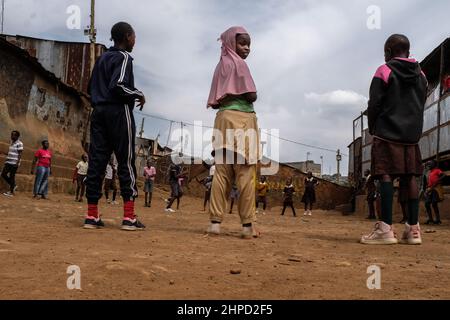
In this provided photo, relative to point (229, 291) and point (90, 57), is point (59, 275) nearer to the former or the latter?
point (229, 291)

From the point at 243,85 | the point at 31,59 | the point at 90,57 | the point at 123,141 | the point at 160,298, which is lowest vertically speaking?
the point at 160,298

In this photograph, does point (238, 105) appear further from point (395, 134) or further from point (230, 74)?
point (395, 134)

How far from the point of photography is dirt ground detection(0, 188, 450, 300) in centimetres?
189

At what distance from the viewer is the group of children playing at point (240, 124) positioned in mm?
3969

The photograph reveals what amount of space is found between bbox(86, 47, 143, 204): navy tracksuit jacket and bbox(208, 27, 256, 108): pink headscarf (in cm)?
74

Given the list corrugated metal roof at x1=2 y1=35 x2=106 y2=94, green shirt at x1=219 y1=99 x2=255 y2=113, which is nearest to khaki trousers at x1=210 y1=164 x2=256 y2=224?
green shirt at x1=219 y1=99 x2=255 y2=113

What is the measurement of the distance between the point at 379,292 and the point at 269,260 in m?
0.88

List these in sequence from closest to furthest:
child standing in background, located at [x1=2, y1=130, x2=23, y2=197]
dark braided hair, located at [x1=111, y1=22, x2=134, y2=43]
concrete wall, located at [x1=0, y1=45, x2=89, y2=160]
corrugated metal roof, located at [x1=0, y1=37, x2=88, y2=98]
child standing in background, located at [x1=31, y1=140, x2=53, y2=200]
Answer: dark braided hair, located at [x1=111, y1=22, x2=134, y2=43]
child standing in background, located at [x1=2, y1=130, x2=23, y2=197]
child standing in background, located at [x1=31, y1=140, x2=53, y2=200]
corrugated metal roof, located at [x1=0, y1=37, x2=88, y2=98]
concrete wall, located at [x1=0, y1=45, x2=89, y2=160]

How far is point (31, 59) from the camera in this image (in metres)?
13.2

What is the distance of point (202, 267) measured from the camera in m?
A: 2.42

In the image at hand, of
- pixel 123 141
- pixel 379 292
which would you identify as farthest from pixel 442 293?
pixel 123 141

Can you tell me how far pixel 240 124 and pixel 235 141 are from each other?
0.17m

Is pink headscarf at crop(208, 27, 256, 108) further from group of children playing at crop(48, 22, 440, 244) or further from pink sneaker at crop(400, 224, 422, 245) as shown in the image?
pink sneaker at crop(400, 224, 422, 245)

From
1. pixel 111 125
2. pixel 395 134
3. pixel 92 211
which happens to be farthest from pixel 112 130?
pixel 395 134
